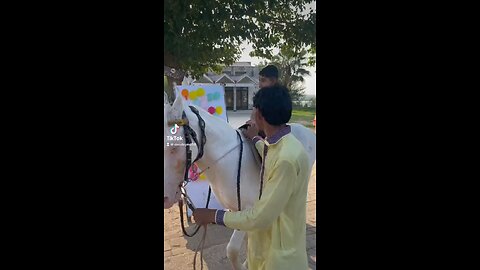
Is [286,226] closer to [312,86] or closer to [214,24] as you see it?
[312,86]

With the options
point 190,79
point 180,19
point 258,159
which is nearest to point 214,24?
point 180,19

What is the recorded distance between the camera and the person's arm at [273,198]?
1035 mm

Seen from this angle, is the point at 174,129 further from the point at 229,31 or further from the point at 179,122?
the point at 229,31

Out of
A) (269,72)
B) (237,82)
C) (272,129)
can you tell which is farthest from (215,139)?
(272,129)

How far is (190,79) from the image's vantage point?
1.50 metres

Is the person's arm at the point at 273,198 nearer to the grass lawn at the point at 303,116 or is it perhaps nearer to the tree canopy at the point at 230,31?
the grass lawn at the point at 303,116

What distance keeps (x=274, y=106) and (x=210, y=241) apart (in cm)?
86

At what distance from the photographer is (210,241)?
1.69 meters

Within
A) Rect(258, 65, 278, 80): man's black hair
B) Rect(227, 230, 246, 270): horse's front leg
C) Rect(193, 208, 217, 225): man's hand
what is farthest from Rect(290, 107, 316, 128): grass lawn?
Rect(227, 230, 246, 270): horse's front leg

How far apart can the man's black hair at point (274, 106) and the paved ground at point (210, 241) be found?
0.43 metres

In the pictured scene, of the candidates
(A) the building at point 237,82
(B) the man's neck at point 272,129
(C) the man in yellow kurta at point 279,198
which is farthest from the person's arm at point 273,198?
(A) the building at point 237,82

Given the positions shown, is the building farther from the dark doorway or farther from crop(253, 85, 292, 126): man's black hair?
crop(253, 85, 292, 126): man's black hair
